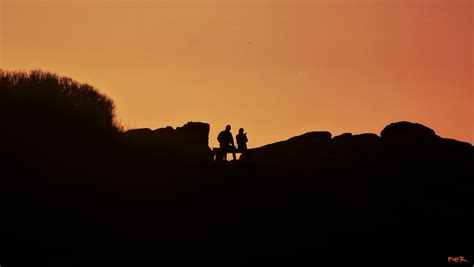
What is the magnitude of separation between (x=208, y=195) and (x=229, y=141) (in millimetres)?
5218

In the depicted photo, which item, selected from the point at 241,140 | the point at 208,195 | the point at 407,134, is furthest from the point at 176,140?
the point at 407,134

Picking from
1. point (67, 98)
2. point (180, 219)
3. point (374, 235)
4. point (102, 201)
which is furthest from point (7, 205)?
point (374, 235)

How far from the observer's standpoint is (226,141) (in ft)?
182

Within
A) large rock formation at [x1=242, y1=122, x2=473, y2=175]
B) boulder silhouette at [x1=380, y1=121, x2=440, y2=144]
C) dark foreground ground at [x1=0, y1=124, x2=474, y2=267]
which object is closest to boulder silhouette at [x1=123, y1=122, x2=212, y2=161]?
dark foreground ground at [x1=0, y1=124, x2=474, y2=267]

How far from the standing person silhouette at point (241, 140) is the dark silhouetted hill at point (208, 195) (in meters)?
1.01

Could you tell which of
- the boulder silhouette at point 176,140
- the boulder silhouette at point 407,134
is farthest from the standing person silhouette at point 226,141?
the boulder silhouette at point 407,134

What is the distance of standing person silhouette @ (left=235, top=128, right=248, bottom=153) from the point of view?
56491mm

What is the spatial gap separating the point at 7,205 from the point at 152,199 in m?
7.48

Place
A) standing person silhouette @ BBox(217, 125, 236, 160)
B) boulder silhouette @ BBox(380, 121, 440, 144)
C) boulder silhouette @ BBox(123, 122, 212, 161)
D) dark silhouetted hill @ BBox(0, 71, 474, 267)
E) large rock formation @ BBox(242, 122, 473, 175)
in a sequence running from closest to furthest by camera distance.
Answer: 1. dark silhouetted hill @ BBox(0, 71, 474, 267)
2. standing person silhouette @ BBox(217, 125, 236, 160)
3. large rock formation @ BBox(242, 122, 473, 175)
4. boulder silhouette @ BBox(123, 122, 212, 161)
5. boulder silhouette @ BBox(380, 121, 440, 144)

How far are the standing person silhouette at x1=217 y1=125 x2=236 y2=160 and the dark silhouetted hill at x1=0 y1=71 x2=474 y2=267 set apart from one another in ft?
2.78

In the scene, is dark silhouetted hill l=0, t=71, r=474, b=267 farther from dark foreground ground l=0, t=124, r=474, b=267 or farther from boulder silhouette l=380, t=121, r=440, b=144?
boulder silhouette l=380, t=121, r=440, b=144

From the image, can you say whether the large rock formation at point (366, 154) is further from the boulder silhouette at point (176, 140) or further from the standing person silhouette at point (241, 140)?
the boulder silhouette at point (176, 140)

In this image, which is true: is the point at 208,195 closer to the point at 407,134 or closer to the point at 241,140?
the point at 241,140

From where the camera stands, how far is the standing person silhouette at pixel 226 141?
180 feet
